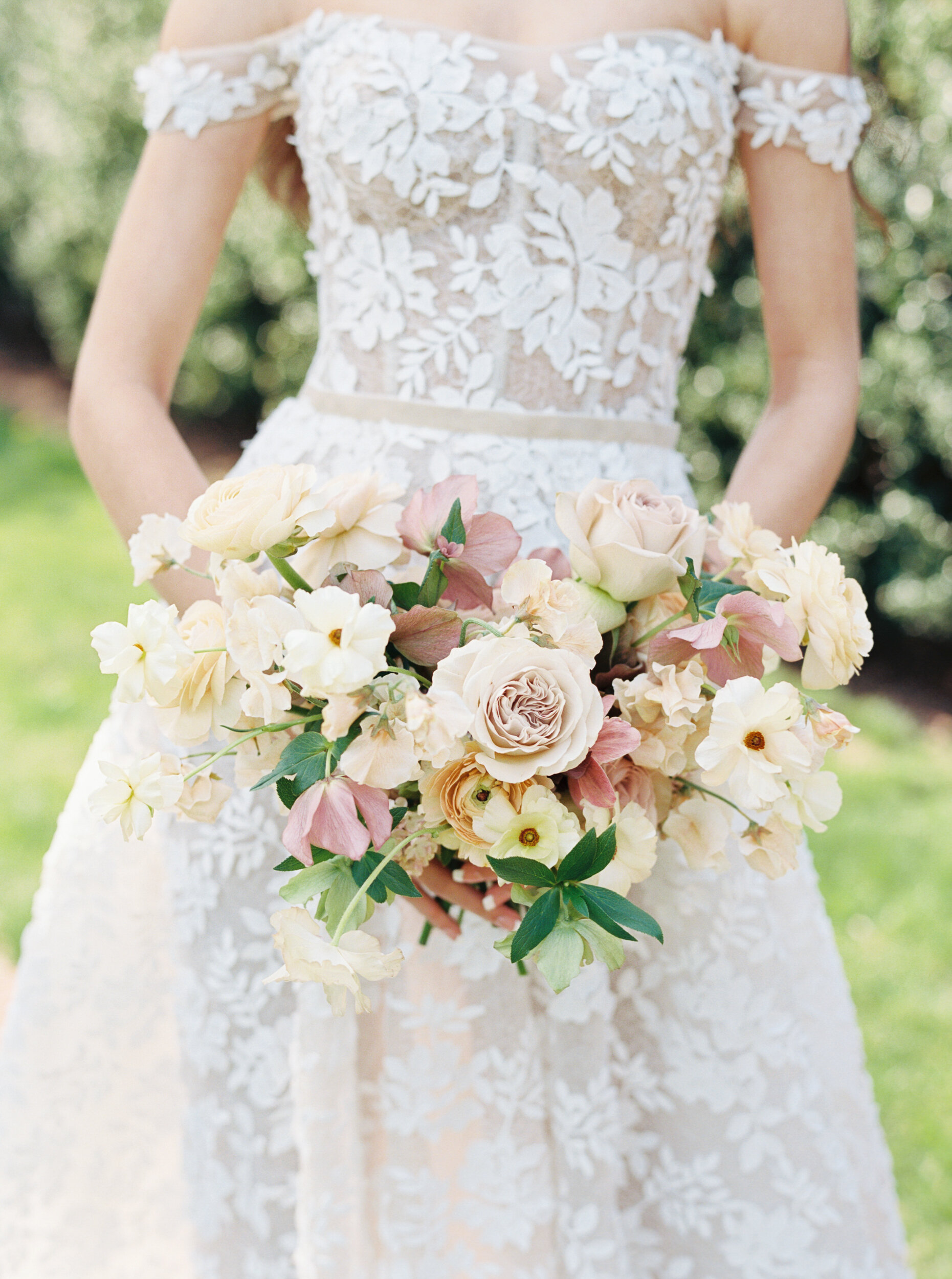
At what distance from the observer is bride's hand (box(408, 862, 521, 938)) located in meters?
1.21

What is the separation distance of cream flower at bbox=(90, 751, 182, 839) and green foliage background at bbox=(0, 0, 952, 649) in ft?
5.18

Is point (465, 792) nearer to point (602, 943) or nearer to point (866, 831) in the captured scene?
point (602, 943)

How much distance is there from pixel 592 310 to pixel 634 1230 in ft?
4.11

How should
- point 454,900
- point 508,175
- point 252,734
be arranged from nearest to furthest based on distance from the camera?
point 252,734 < point 454,900 < point 508,175

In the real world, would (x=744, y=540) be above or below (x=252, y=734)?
above

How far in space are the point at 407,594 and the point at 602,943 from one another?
0.34 m

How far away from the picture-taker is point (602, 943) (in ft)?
2.95

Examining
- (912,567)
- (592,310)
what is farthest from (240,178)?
(912,567)

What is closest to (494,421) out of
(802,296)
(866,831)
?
(802,296)

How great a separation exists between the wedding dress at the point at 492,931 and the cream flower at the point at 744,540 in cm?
39

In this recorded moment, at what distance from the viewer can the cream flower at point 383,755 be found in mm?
868

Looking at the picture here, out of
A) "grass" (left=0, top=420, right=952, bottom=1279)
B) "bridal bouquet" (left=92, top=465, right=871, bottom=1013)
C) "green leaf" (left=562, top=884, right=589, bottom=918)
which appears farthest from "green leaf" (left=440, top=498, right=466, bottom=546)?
"grass" (left=0, top=420, right=952, bottom=1279)

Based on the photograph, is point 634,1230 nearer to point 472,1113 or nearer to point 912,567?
point 472,1113

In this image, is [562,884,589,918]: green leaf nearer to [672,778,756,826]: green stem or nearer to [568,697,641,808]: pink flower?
[568,697,641,808]: pink flower
